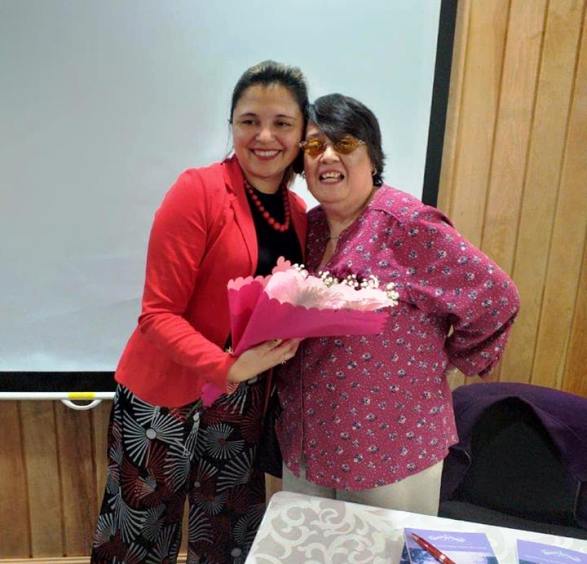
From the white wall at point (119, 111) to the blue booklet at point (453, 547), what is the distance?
3.58 ft

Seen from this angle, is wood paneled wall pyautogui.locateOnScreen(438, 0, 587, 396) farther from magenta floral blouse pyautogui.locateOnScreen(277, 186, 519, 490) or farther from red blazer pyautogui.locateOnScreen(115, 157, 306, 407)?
red blazer pyautogui.locateOnScreen(115, 157, 306, 407)

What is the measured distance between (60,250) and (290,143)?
2.73ft

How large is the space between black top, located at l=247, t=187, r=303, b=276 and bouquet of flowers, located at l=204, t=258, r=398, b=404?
0.25 m

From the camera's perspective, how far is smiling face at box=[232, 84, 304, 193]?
1127mm

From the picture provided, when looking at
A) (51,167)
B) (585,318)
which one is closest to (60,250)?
(51,167)

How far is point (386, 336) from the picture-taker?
3.50 feet

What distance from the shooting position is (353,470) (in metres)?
1.08

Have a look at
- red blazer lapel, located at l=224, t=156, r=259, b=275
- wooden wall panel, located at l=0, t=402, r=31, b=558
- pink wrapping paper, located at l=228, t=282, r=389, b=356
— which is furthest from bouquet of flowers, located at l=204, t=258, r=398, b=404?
wooden wall panel, located at l=0, t=402, r=31, b=558

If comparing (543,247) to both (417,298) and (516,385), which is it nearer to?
(516,385)

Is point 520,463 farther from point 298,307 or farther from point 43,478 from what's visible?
point 43,478

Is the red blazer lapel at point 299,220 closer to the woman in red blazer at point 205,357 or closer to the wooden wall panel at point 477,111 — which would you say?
the woman in red blazer at point 205,357

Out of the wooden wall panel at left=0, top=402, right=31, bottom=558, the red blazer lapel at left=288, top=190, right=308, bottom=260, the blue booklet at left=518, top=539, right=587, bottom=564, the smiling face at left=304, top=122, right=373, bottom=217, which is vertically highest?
the smiling face at left=304, top=122, right=373, bottom=217

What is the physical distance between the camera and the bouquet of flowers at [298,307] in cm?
81

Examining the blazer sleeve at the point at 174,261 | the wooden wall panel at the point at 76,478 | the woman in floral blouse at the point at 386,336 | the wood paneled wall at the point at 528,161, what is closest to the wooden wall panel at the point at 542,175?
the wood paneled wall at the point at 528,161
